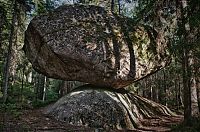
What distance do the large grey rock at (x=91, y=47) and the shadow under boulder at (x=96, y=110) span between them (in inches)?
33.2

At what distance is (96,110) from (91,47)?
12.0 ft

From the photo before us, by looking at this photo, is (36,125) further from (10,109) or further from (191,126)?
(191,126)

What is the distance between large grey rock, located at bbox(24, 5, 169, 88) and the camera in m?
14.9

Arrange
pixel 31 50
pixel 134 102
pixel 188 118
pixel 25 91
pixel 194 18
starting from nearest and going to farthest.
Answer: pixel 194 18 < pixel 188 118 < pixel 31 50 < pixel 134 102 < pixel 25 91

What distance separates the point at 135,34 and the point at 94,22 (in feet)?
9.15

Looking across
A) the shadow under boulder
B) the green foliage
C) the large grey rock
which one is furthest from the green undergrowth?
the green foliage

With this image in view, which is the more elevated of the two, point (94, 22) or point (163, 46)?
point (94, 22)

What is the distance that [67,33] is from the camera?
15.1 m

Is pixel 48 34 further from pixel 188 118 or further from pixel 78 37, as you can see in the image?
pixel 188 118

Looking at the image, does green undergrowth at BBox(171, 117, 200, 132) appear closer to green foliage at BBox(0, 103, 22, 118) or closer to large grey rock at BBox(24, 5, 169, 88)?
large grey rock at BBox(24, 5, 169, 88)

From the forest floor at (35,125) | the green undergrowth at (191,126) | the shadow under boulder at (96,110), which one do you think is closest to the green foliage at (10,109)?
the forest floor at (35,125)

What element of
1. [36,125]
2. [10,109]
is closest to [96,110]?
[36,125]

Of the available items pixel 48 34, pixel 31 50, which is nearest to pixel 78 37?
pixel 48 34

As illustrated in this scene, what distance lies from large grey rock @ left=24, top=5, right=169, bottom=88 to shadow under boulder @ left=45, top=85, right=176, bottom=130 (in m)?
0.84
